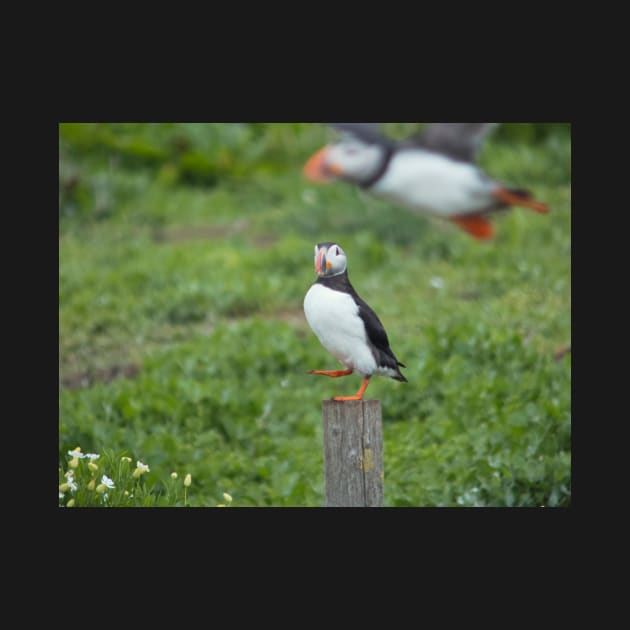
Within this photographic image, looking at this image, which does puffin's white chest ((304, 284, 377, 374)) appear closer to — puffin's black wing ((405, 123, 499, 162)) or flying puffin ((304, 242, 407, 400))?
flying puffin ((304, 242, 407, 400))

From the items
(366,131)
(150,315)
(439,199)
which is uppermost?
(366,131)

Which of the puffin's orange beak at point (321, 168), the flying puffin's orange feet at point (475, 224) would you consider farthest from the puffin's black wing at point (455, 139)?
the puffin's orange beak at point (321, 168)

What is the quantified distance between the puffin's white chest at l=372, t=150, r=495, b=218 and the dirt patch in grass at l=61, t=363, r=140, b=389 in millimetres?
2322

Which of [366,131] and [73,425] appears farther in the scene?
[366,131]

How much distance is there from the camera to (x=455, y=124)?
7.55m

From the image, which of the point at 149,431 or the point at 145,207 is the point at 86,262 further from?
the point at 149,431

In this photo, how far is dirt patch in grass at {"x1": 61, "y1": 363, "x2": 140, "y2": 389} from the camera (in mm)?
7625

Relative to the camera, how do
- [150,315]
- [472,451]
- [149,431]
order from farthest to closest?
[150,315]
[149,431]
[472,451]

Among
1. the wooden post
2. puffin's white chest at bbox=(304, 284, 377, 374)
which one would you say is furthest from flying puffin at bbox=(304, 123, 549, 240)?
the wooden post

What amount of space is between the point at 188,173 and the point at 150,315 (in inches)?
133

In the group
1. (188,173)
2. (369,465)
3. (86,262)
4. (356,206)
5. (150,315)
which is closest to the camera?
(369,465)

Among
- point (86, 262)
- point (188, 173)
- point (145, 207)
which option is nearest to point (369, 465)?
point (86, 262)

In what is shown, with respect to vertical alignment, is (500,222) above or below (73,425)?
above

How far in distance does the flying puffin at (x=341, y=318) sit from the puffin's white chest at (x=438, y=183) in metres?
2.83
